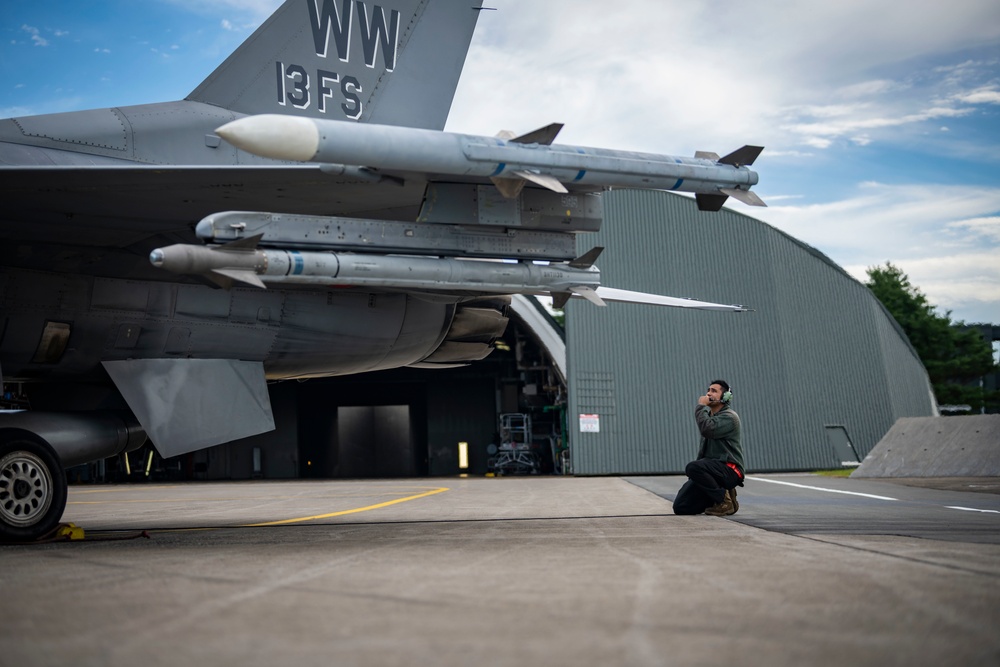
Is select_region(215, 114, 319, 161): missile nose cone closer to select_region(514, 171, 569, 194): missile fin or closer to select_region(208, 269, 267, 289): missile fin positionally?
select_region(208, 269, 267, 289): missile fin

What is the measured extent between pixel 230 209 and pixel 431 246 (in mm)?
1993

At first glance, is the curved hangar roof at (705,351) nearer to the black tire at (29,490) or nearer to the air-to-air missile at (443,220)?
the air-to-air missile at (443,220)

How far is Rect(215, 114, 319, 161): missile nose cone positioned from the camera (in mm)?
6988

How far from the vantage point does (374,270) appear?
8078 millimetres

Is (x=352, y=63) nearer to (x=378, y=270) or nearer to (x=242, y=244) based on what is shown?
(x=378, y=270)

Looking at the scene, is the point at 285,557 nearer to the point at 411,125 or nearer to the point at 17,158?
the point at 17,158

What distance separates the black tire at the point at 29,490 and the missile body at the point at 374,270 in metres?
1.99

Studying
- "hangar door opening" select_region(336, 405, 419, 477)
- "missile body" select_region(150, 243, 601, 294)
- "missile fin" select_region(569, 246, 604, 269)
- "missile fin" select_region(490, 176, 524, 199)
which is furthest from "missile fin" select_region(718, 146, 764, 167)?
"hangar door opening" select_region(336, 405, 419, 477)

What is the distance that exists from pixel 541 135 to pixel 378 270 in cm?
194

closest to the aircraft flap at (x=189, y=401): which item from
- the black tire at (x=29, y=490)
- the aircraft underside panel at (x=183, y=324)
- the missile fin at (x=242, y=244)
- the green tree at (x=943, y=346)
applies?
the aircraft underside panel at (x=183, y=324)

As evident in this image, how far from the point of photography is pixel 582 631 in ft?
10.4

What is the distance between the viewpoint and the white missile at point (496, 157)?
7.04m

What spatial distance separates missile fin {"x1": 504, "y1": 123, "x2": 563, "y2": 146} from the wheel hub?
5098mm

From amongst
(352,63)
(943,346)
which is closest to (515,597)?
(352,63)
